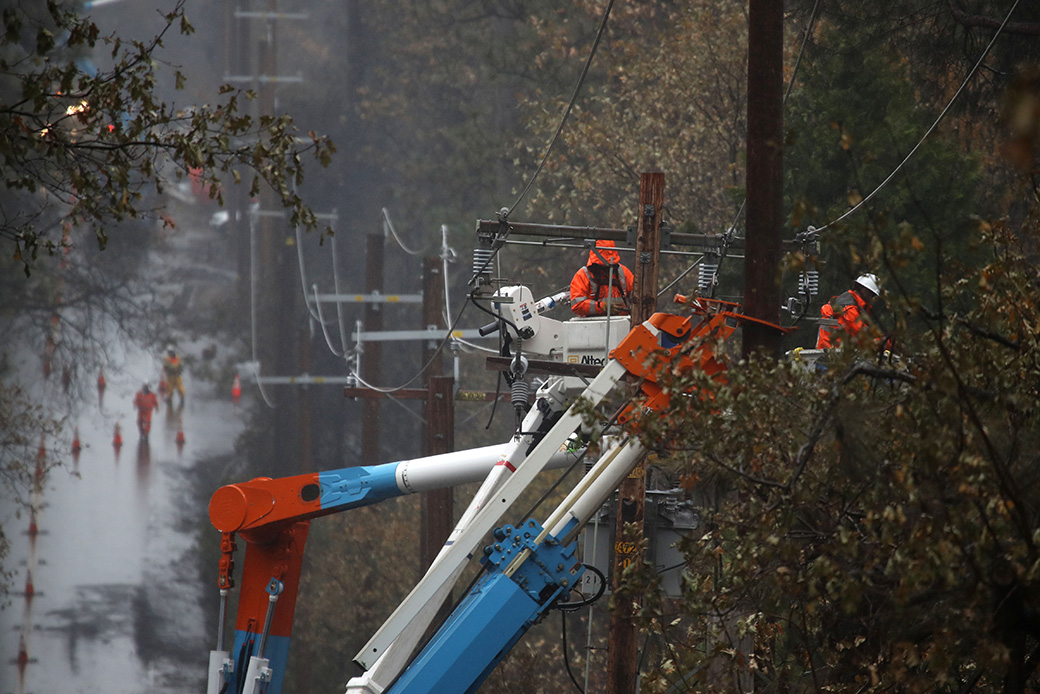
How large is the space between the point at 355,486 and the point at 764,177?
445 centimetres

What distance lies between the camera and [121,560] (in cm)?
4484

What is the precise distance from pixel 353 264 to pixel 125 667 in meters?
21.8

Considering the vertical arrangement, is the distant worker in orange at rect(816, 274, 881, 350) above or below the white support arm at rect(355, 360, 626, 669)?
above

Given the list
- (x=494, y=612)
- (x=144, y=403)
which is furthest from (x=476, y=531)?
(x=144, y=403)

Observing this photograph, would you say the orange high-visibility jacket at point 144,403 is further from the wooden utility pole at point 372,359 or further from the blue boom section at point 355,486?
the blue boom section at point 355,486

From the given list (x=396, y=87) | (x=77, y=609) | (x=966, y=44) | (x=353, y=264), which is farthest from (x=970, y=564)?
(x=353, y=264)

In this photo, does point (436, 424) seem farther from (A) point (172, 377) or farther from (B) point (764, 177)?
(A) point (172, 377)

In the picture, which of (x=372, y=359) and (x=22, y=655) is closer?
(x=372, y=359)

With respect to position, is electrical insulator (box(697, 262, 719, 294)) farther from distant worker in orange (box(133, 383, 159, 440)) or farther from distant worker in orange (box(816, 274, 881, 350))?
distant worker in orange (box(133, 383, 159, 440))

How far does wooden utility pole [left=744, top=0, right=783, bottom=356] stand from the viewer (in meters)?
8.33

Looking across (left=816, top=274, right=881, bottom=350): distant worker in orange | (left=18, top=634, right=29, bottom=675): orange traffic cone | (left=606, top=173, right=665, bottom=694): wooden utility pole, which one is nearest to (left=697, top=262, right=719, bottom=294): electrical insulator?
(left=606, top=173, right=665, bottom=694): wooden utility pole

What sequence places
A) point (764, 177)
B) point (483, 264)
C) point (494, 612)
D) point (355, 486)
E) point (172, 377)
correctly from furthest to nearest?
point (172, 377) → point (483, 264) → point (355, 486) → point (494, 612) → point (764, 177)

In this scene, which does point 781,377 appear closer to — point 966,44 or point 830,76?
point 966,44

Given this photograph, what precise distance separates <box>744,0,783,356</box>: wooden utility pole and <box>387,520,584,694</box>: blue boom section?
2.00 m
